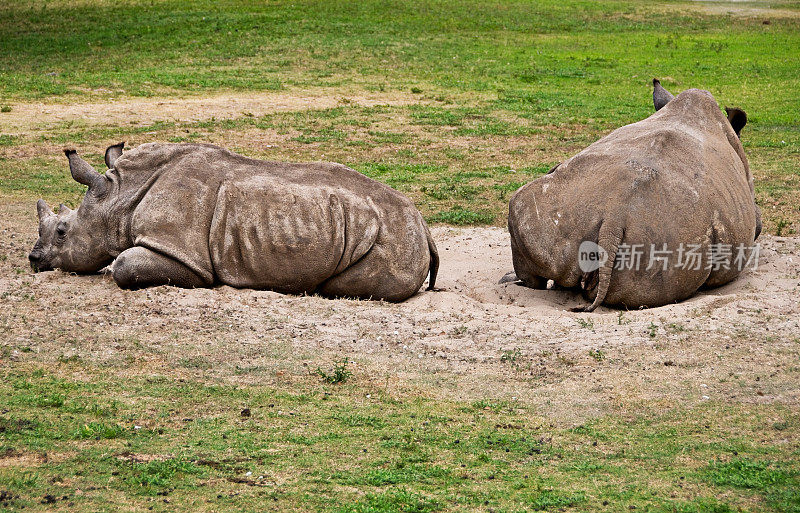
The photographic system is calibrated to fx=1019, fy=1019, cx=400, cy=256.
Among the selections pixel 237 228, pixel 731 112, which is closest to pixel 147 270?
pixel 237 228

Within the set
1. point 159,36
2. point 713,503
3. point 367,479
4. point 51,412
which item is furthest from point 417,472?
point 159,36

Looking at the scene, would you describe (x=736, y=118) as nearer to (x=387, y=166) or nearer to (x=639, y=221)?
(x=639, y=221)

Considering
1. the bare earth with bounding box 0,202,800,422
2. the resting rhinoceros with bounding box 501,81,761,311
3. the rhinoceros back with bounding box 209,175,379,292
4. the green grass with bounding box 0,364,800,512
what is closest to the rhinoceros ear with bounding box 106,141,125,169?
the bare earth with bounding box 0,202,800,422

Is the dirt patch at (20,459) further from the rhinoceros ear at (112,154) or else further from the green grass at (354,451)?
the rhinoceros ear at (112,154)

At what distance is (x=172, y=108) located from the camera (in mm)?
20125

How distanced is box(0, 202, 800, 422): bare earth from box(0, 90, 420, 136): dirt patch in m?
9.26

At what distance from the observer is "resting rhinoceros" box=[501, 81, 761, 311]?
9375 mm

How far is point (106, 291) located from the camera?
364 inches

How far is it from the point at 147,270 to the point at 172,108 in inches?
456

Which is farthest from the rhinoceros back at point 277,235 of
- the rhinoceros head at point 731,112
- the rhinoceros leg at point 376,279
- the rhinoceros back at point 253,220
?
the rhinoceros head at point 731,112

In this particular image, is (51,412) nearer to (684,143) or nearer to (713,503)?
(713,503)

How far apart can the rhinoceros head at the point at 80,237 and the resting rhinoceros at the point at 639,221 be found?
160 inches

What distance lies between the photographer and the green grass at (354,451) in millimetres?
5465

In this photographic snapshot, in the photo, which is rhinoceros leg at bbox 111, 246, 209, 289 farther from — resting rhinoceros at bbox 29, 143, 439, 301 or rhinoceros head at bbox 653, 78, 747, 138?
rhinoceros head at bbox 653, 78, 747, 138
